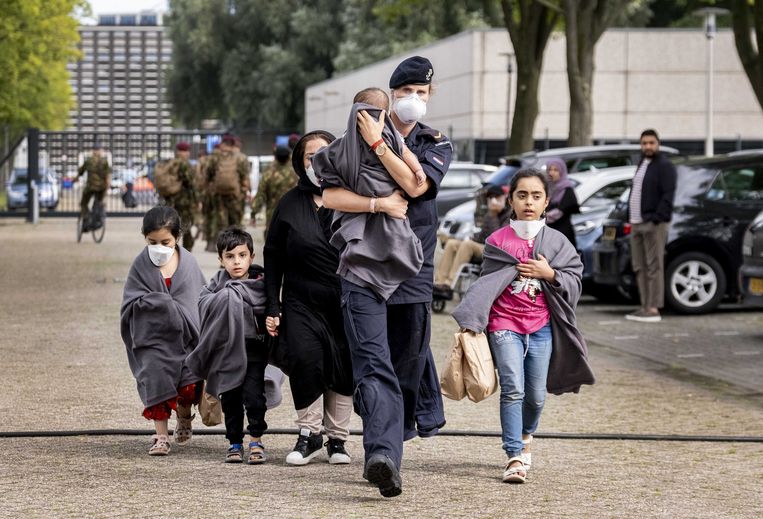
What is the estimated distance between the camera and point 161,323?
778 cm

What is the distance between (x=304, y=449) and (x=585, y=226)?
34.9ft

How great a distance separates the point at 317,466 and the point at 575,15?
70.3 ft

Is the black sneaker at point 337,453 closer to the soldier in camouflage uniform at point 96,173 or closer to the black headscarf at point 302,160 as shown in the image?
the black headscarf at point 302,160

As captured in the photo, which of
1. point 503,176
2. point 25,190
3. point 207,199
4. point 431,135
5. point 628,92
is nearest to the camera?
point 431,135

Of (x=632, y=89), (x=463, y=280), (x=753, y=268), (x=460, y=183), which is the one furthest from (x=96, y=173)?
(x=632, y=89)

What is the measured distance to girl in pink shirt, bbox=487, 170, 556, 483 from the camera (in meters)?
7.14

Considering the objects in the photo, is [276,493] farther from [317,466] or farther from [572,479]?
[572,479]

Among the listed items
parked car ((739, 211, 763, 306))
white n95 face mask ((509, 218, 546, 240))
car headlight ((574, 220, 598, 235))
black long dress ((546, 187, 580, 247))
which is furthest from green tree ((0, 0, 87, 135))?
white n95 face mask ((509, 218, 546, 240))

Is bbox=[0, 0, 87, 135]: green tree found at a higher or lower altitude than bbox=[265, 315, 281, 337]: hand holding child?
higher

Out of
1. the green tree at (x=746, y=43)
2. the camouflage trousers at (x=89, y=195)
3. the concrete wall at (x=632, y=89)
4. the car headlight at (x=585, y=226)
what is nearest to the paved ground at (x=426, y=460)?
the car headlight at (x=585, y=226)

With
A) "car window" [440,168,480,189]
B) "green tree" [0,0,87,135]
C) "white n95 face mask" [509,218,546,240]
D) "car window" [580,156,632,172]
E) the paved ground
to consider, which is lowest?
the paved ground

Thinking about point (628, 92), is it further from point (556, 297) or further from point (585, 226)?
point (556, 297)

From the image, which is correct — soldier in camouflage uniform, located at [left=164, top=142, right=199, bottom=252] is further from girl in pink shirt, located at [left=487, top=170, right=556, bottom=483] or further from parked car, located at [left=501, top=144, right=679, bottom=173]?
girl in pink shirt, located at [left=487, top=170, right=556, bottom=483]

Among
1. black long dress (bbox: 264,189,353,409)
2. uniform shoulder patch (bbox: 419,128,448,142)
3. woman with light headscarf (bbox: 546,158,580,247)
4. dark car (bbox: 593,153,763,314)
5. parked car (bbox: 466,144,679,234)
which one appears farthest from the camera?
parked car (bbox: 466,144,679,234)
